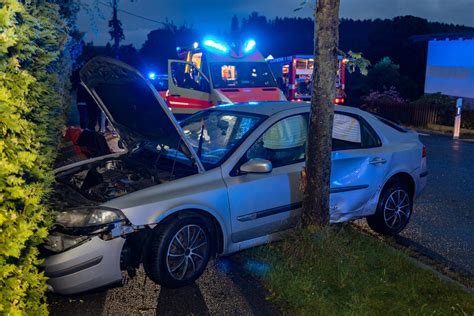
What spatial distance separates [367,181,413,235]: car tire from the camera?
217 inches

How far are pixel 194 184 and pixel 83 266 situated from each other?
112cm

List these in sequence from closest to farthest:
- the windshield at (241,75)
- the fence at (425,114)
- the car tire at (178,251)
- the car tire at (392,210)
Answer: the car tire at (178,251) → the car tire at (392,210) → the windshield at (241,75) → the fence at (425,114)

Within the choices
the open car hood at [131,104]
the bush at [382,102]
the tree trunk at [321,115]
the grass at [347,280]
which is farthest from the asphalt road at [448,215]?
the bush at [382,102]

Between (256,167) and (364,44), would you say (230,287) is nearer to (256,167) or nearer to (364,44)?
(256,167)

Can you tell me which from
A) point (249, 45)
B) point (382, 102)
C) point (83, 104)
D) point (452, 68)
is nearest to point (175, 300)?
point (83, 104)

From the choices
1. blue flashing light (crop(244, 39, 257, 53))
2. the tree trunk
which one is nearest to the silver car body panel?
the tree trunk

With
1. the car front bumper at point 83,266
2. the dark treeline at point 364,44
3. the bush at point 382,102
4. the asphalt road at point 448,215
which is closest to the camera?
the car front bumper at point 83,266

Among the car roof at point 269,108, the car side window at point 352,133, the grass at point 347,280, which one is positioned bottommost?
the grass at point 347,280

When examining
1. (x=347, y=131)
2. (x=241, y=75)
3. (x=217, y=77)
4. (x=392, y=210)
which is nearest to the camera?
(x=347, y=131)

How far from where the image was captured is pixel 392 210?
5578 millimetres

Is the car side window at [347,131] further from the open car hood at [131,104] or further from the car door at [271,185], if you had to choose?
the open car hood at [131,104]

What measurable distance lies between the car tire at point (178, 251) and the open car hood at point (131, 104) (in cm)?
53

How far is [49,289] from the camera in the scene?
3.62m

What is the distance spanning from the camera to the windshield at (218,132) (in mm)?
4688
